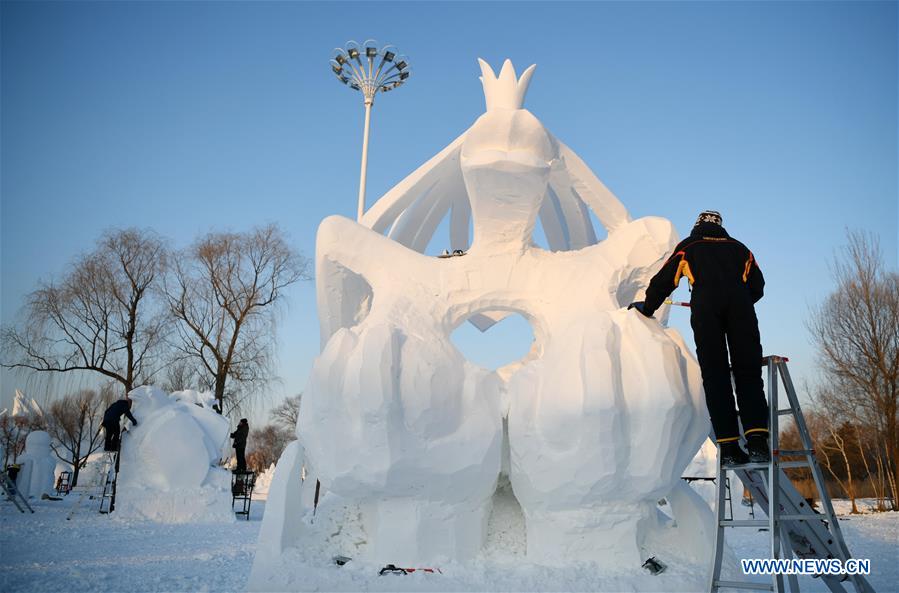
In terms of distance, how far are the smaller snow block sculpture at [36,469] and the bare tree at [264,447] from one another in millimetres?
34943

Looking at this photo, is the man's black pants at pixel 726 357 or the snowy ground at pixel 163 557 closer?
the man's black pants at pixel 726 357

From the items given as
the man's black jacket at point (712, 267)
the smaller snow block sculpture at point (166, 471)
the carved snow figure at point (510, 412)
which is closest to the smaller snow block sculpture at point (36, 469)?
the smaller snow block sculpture at point (166, 471)

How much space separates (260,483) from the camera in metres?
22.5

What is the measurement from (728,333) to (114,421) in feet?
34.9

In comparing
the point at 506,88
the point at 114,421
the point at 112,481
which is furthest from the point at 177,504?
the point at 506,88

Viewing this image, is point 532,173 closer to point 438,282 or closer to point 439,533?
point 438,282

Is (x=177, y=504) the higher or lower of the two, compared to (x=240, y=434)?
lower

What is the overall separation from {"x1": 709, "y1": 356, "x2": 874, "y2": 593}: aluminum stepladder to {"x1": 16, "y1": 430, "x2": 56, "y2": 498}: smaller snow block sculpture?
52.5 feet

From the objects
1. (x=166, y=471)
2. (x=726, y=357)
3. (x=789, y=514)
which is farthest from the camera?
(x=166, y=471)

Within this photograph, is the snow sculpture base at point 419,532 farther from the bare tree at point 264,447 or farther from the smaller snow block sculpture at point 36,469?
the bare tree at point 264,447

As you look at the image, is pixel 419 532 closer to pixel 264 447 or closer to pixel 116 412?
pixel 116 412

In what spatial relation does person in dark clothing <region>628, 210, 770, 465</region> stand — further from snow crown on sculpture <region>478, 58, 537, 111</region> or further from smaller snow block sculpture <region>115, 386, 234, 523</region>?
smaller snow block sculpture <region>115, 386, 234, 523</region>

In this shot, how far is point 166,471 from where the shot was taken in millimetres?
11602

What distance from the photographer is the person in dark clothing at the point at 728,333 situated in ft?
12.5
